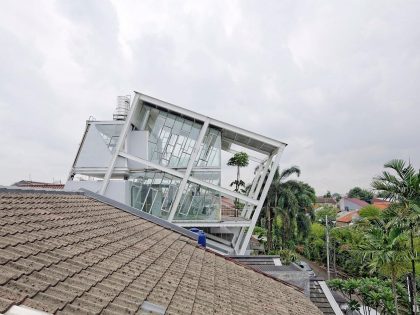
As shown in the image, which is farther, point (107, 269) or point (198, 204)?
point (198, 204)

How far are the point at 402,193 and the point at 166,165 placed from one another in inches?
560

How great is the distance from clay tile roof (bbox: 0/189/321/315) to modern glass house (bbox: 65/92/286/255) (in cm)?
1304

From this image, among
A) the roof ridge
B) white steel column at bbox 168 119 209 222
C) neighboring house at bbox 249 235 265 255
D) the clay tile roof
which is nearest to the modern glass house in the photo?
white steel column at bbox 168 119 209 222

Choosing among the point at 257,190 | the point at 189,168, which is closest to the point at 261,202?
the point at 257,190

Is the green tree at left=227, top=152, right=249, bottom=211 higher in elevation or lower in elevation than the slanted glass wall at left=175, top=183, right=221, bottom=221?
higher

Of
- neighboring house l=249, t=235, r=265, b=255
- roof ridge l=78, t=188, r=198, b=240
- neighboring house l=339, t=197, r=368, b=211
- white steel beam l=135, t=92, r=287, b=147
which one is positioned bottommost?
neighboring house l=249, t=235, r=265, b=255

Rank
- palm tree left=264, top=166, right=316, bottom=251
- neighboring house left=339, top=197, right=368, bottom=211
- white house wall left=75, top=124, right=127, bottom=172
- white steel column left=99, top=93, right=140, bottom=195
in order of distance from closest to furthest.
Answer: white steel column left=99, top=93, right=140, bottom=195 < white house wall left=75, top=124, right=127, bottom=172 < palm tree left=264, top=166, right=316, bottom=251 < neighboring house left=339, top=197, right=368, bottom=211

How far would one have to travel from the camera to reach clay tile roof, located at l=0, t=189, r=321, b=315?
312cm

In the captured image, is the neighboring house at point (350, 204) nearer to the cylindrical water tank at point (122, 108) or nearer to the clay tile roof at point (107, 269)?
the cylindrical water tank at point (122, 108)

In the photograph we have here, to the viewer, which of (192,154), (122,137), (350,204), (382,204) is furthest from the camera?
(350,204)

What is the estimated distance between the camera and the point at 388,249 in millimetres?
14844

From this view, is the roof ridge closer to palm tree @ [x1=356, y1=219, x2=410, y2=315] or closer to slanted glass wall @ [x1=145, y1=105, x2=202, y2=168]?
palm tree @ [x1=356, y1=219, x2=410, y2=315]

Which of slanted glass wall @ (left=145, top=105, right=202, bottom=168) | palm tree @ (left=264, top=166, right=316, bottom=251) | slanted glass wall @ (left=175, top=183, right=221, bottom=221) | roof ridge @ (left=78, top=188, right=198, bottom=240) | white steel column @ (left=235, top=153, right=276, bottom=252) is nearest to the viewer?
roof ridge @ (left=78, top=188, right=198, bottom=240)

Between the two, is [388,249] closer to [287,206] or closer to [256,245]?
[287,206]
